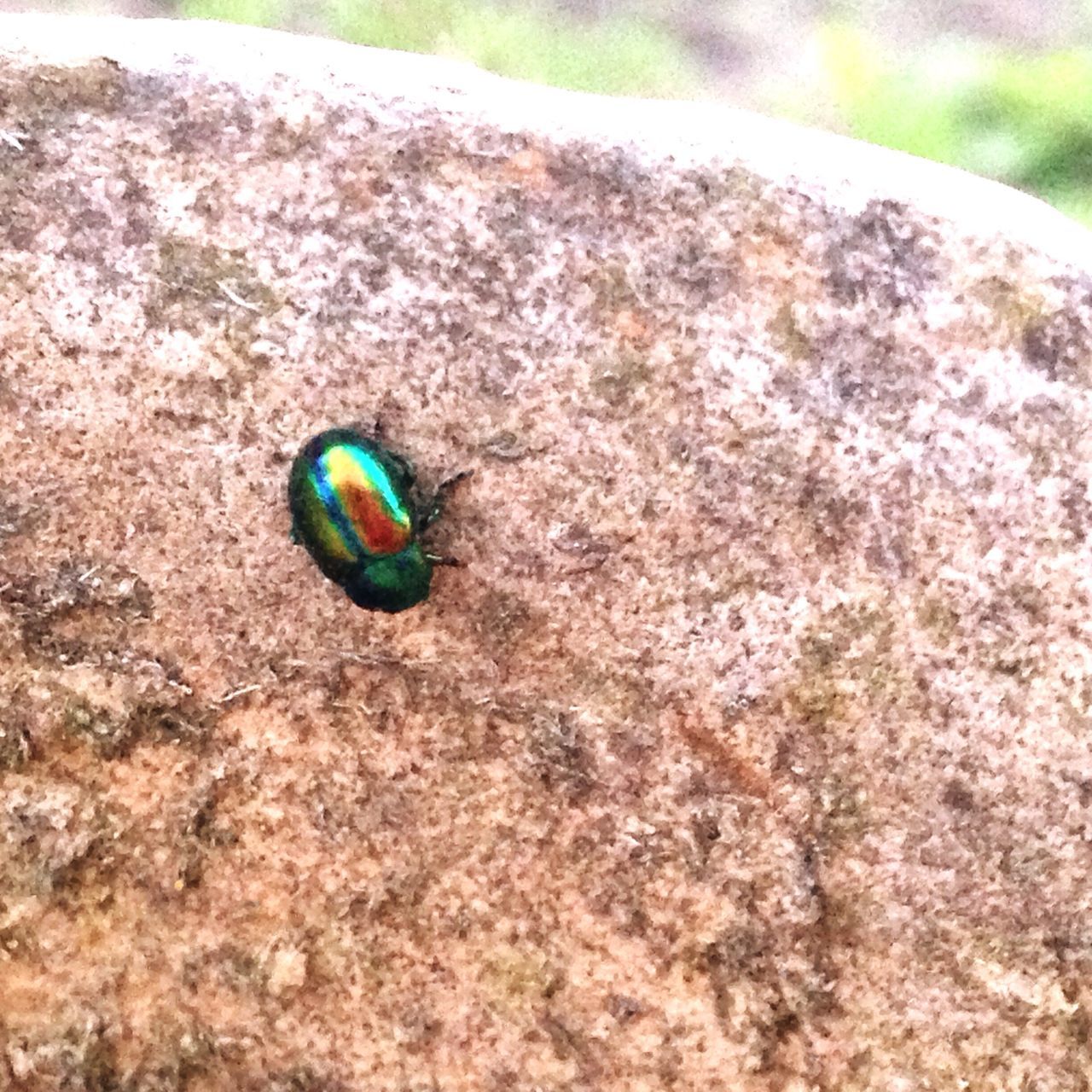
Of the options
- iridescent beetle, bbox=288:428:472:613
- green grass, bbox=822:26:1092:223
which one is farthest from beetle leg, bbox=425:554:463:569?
green grass, bbox=822:26:1092:223

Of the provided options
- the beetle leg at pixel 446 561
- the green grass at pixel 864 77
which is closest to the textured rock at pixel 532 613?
the beetle leg at pixel 446 561

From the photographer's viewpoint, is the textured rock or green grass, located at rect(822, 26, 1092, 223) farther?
green grass, located at rect(822, 26, 1092, 223)

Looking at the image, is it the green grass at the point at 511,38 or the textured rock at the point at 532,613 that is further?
the green grass at the point at 511,38

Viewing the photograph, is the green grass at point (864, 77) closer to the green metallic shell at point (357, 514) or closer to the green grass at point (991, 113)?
the green grass at point (991, 113)

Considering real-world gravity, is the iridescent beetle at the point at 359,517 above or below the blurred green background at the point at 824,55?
below

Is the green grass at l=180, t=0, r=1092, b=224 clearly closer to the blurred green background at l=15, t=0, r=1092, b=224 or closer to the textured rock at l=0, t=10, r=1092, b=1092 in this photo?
the blurred green background at l=15, t=0, r=1092, b=224

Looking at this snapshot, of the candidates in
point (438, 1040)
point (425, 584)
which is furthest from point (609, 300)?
point (438, 1040)
